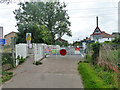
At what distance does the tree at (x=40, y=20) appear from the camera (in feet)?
83.3

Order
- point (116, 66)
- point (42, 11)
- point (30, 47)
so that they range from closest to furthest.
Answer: point (116, 66)
point (30, 47)
point (42, 11)

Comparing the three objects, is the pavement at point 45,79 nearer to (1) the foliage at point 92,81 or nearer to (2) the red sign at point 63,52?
(1) the foliage at point 92,81

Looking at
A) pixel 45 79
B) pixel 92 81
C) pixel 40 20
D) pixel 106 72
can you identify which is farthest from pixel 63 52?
pixel 40 20

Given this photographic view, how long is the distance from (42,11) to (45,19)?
5.90 feet

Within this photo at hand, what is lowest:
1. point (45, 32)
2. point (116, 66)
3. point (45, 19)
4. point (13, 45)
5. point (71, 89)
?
point (71, 89)

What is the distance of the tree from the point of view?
2538cm

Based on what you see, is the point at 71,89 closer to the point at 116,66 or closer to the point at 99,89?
the point at 99,89

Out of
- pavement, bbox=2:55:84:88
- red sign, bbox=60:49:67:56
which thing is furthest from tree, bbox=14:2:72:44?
pavement, bbox=2:55:84:88

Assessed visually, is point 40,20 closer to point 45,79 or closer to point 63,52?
point 63,52

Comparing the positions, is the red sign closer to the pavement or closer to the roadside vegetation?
the roadside vegetation

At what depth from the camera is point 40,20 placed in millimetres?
29344

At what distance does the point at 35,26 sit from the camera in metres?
25.4

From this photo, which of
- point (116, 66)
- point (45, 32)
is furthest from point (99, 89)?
point (45, 32)

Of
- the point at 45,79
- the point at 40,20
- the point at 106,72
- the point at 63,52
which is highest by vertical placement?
the point at 40,20
